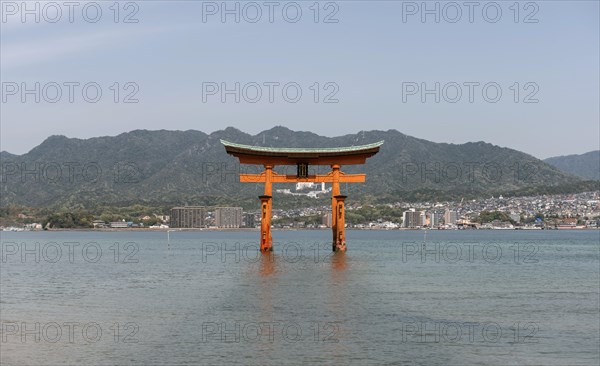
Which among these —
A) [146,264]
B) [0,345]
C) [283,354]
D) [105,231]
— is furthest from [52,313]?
[105,231]

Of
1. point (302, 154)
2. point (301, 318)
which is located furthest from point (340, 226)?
point (301, 318)

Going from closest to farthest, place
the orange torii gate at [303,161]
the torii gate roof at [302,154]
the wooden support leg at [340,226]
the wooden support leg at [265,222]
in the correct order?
the torii gate roof at [302,154], the orange torii gate at [303,161], the wooden support leg at [340,226], the wooden support leg at [265,222]

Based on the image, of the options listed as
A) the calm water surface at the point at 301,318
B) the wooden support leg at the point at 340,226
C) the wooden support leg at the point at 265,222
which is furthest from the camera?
the wooden support leg at the point at 265,222

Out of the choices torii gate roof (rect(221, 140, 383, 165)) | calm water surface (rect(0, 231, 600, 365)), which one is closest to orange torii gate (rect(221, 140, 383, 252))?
torii gate roof (rect(221, 140, 383, 165))

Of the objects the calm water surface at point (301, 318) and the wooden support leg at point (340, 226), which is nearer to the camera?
the calm water surface at point (301, 318)

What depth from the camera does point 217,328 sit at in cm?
2347

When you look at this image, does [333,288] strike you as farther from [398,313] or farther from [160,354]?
[160,354]

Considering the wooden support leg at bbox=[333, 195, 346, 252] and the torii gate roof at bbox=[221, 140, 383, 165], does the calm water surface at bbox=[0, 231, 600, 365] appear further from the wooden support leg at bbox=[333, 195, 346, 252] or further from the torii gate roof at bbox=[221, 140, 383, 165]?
the torii gate roof at bbox=[221, 140, 383, 165]

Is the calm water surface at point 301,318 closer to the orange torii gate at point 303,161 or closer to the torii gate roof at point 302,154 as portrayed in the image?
the orange torii gate at point 303,161

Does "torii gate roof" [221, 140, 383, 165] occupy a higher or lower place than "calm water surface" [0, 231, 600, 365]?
higher

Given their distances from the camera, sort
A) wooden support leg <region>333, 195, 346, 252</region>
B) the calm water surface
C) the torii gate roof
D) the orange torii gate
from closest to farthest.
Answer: the calm water surface < the torii gate roof < the orange torii gate < wooden support leg <region>333, 195, 346, 252</region>

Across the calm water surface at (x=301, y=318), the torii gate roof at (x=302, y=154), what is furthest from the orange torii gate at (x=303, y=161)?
the calm water surface at (x=301, y=318)

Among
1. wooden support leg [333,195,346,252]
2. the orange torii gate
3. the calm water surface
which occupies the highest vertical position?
the orange torii gate

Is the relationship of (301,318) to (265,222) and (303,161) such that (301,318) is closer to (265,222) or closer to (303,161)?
(303,161)
